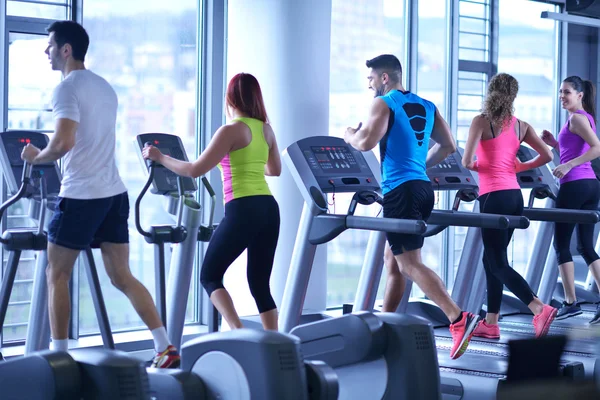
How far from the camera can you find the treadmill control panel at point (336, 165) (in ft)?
13.9

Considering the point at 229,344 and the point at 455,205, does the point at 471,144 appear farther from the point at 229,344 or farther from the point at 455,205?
the point at 229,344

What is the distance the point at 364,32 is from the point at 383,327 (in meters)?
4.57

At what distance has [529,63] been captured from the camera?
7.85m

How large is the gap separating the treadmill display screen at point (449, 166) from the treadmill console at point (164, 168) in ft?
5.34

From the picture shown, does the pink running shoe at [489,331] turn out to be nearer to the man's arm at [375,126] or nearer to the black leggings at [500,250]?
the black leggings at [500,250]

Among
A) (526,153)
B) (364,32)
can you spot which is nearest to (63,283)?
(526,153)

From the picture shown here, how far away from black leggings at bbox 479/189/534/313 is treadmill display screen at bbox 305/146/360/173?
765 mm

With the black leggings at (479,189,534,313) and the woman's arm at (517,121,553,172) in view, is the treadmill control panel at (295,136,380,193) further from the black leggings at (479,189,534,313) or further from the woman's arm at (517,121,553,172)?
the woman's arm at (517,121,553,172)

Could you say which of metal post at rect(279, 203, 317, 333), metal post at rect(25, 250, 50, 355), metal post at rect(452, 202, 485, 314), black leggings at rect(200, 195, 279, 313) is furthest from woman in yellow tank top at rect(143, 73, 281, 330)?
metal post at rect(452, 202, 485, 314)

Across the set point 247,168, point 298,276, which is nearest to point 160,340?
point 247,168

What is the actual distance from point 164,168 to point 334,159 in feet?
3.01

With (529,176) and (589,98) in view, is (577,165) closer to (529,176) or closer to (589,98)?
(529,176)

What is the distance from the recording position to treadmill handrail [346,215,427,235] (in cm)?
350

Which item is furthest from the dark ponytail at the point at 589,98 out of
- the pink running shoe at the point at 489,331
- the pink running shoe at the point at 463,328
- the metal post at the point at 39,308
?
the metal post at the point at 39,308
